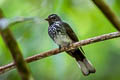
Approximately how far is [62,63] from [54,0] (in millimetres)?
372

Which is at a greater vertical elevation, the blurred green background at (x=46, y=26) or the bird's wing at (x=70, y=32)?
the blurred green background at (x=46, y=26)

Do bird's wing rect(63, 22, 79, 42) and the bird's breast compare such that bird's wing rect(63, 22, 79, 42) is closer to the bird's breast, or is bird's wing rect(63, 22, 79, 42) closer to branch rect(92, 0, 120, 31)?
the bird's breast

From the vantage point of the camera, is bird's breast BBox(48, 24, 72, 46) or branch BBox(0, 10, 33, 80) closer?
branch BBox(0, 10, 33, 80)

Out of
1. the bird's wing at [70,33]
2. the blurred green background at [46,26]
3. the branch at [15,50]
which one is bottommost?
the bird's wing at [70,33]

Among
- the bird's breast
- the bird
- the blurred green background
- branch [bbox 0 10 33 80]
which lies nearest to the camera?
branch [bbox 0 10 33 80]

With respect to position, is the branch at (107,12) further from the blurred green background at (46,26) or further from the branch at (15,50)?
the blurred green background at (46,26)

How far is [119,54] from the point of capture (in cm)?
354

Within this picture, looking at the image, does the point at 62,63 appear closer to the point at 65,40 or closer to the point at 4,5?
the point at 4,5

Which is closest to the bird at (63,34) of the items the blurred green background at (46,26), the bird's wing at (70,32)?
the bird's wing at (70,32)

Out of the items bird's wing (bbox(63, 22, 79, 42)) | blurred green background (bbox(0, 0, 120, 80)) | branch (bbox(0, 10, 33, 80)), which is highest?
branch (bbox(0, 10, 33, 80))

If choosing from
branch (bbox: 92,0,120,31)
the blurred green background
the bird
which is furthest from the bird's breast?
branch (bbox: 92,0,120,31)

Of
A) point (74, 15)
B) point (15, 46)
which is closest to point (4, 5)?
point (74, 15)

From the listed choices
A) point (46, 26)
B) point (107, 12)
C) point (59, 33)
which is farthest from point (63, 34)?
point (107, 12)

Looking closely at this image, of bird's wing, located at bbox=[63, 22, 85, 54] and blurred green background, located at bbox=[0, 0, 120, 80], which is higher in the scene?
blurred green background, located at bbox=[0, 0, 120, 80]
